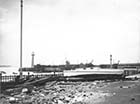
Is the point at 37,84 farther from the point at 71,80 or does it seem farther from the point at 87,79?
the point at 87,79

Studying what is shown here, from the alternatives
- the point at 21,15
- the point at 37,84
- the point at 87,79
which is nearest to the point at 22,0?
the point at 21,15

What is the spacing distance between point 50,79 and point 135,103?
84.8 feet

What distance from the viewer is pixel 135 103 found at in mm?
18219

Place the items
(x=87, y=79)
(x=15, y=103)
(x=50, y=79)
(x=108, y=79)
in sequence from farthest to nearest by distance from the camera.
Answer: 1. (x=108, y=79)
2. (x=87, y=79)
3. (x=50, y=79)
4. (x=15, y=103)

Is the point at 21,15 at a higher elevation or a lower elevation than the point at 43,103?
higher

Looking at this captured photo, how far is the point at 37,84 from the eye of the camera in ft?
117

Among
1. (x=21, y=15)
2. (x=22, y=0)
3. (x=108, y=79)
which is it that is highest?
(x=22, y=0)

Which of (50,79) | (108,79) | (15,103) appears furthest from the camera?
(108,79)

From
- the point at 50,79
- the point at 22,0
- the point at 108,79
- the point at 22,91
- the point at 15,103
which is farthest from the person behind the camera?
the point at 108,79

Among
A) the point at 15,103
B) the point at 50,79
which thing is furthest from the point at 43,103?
the point at 50,79

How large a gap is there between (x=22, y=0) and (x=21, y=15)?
252 cm

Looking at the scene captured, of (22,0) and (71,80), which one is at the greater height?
(22,0)

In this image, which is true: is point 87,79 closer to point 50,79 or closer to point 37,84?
point 50,79

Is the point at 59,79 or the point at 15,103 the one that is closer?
the point at 15,103
